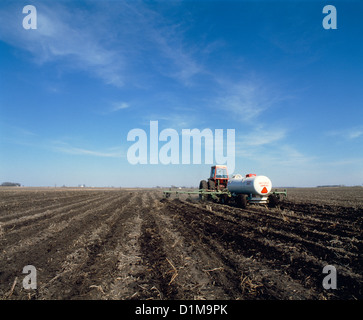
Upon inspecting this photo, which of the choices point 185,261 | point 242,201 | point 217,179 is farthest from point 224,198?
point 185,261

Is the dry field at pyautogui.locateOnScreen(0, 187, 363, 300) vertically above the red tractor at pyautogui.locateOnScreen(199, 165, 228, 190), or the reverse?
the red tractor at pyautogui.locateOnScreen(199, 165, 228, 190)

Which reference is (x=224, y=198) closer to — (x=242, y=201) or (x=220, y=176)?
(x=220, y=176)

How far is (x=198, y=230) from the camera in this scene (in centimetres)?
925

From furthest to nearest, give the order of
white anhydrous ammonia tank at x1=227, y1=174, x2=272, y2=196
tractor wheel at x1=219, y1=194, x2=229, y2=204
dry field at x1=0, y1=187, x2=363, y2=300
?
1. tractor wheel at x1=219, y1=194, x2=229, y2=204
2. white anhydrous ammonia tank at x1=227, y1=174, x2=272, y2=196
3. dry field at x1=0, y1=187, x2=363, y2=300

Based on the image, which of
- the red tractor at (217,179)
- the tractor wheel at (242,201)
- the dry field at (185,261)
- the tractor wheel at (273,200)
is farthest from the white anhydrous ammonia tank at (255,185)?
the dry field at (185,261)

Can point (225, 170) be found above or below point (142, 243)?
above

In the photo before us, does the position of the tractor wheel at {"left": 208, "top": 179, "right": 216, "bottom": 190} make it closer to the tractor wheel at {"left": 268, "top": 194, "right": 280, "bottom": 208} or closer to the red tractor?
the red tractor

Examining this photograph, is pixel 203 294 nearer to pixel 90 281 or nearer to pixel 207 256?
pixel 207 256

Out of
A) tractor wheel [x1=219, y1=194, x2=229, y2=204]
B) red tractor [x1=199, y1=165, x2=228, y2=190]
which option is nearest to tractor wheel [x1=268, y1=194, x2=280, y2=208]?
tractor wheel [x1=219, y1=194, x2=229, y2=204]

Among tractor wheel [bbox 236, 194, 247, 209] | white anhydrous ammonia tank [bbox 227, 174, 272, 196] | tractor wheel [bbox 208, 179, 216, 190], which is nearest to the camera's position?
tractor wheel [bbox 236, 194, 247, 209]

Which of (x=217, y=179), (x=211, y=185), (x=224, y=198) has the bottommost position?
(x=224, y=198)

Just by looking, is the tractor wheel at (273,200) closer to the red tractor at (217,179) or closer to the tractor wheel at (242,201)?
the tractor wheel at (242,201)
